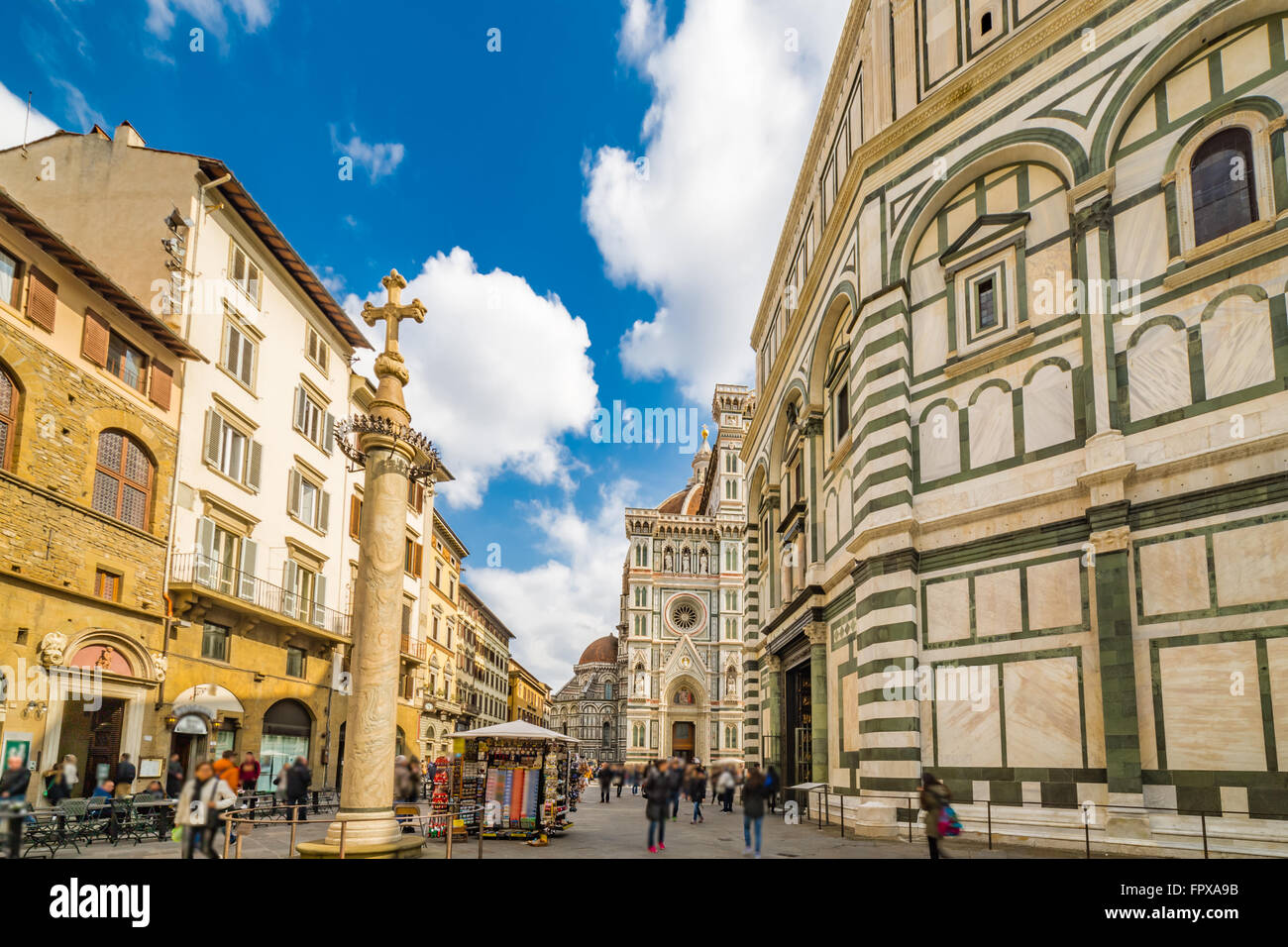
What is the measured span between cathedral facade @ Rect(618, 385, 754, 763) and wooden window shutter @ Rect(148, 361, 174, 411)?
5945 cm

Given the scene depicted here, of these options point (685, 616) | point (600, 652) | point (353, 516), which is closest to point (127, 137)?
point (353, 516)

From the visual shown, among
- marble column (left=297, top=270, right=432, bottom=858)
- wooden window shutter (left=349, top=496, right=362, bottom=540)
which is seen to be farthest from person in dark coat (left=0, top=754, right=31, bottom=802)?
wooden window shutter (left=349, top=496, right=362, bottom=540)

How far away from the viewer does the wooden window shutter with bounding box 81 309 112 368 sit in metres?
22.8

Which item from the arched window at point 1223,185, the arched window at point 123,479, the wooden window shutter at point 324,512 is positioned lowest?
the arched window at point 123,479

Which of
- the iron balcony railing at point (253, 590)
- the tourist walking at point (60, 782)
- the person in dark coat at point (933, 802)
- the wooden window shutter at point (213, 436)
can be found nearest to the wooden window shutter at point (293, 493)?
the iron balcony railing at point (253, 590)

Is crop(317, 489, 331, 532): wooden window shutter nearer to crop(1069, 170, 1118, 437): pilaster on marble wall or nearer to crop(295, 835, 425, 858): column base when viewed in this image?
crop(295, 835, 425, 858): column base

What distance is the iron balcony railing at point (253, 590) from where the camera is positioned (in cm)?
2619

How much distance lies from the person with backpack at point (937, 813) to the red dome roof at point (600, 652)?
138 metres

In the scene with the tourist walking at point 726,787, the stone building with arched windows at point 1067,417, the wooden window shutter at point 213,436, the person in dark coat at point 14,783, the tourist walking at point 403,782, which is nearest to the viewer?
the person in dark coat at point 14,783

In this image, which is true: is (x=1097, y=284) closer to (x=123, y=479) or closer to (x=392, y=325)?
(x=392, y=325)

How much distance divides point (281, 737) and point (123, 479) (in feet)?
37.5

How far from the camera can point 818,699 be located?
26359 millimetres

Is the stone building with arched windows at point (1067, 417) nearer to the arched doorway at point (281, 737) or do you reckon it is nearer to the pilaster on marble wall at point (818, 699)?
the pilaster on marble wall at point (818, 699)

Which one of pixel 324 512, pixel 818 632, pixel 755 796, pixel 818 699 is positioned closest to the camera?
pixel 755 796
